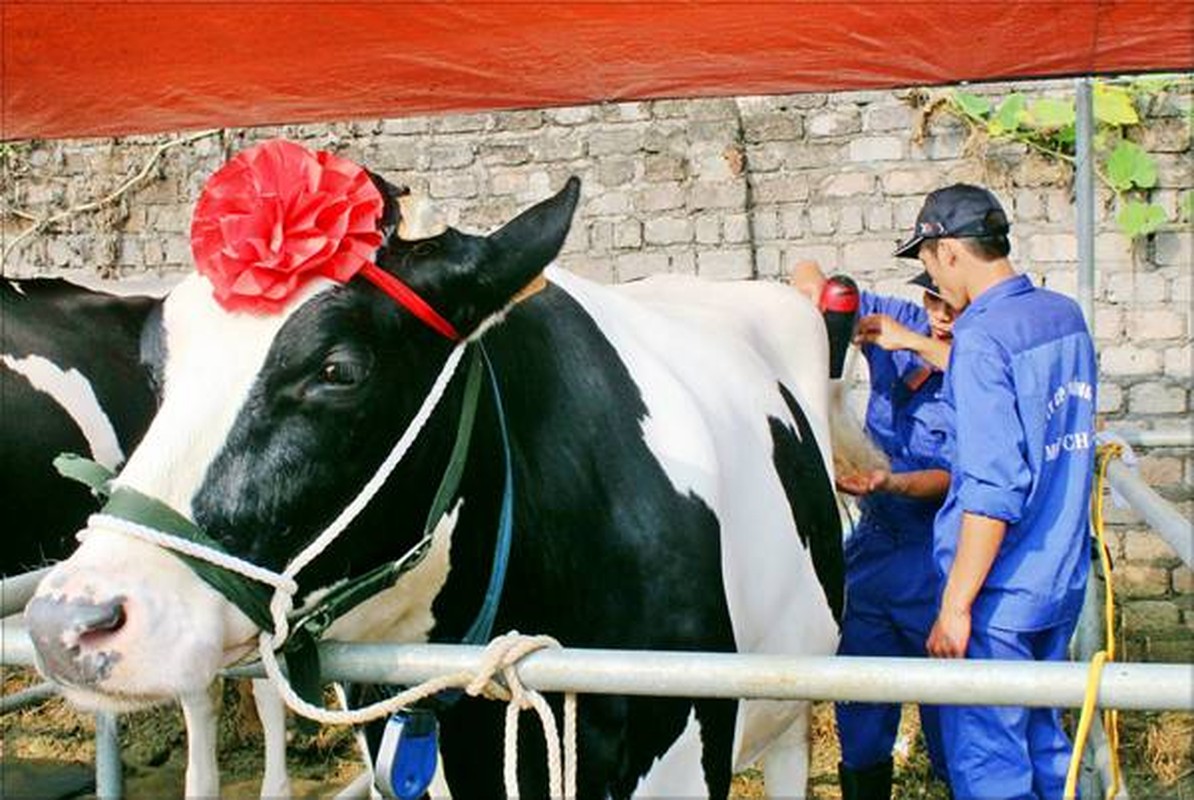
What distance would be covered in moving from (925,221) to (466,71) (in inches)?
41.9

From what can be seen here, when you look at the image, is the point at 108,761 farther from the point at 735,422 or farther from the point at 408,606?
the point at 735,422

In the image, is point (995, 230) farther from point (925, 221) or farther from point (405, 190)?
point (405, 190)

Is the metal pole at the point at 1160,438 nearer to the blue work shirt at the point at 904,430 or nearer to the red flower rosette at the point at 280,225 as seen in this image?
the blue work shirt at the point at 904,430

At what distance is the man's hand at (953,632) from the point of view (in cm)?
270

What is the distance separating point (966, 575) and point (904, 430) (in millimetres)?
911

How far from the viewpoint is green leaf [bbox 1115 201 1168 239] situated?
581 centimetres

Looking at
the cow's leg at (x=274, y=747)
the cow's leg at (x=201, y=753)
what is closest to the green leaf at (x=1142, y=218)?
the cow's leg at (x=274, y=747)

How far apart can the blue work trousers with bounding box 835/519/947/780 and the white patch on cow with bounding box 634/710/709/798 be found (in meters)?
1.28

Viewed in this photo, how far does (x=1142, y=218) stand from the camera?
19.1ft

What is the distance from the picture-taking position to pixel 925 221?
2.99 m

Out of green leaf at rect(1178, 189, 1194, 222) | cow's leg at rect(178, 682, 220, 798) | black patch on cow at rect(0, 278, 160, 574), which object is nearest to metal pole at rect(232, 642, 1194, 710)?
cow's leg at rect(178, 682, 220, 798)

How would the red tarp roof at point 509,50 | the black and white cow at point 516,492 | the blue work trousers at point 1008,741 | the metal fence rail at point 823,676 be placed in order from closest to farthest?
1. the metal fence rail at point 823,676
2. the black and white cow at point 516,492
3. the red tarp roof at point 509,50
4. the blue work trousers at point 1008,741

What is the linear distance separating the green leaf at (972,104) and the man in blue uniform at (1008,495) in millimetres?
3164

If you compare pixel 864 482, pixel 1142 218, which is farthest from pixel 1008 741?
pixel 1142 218
